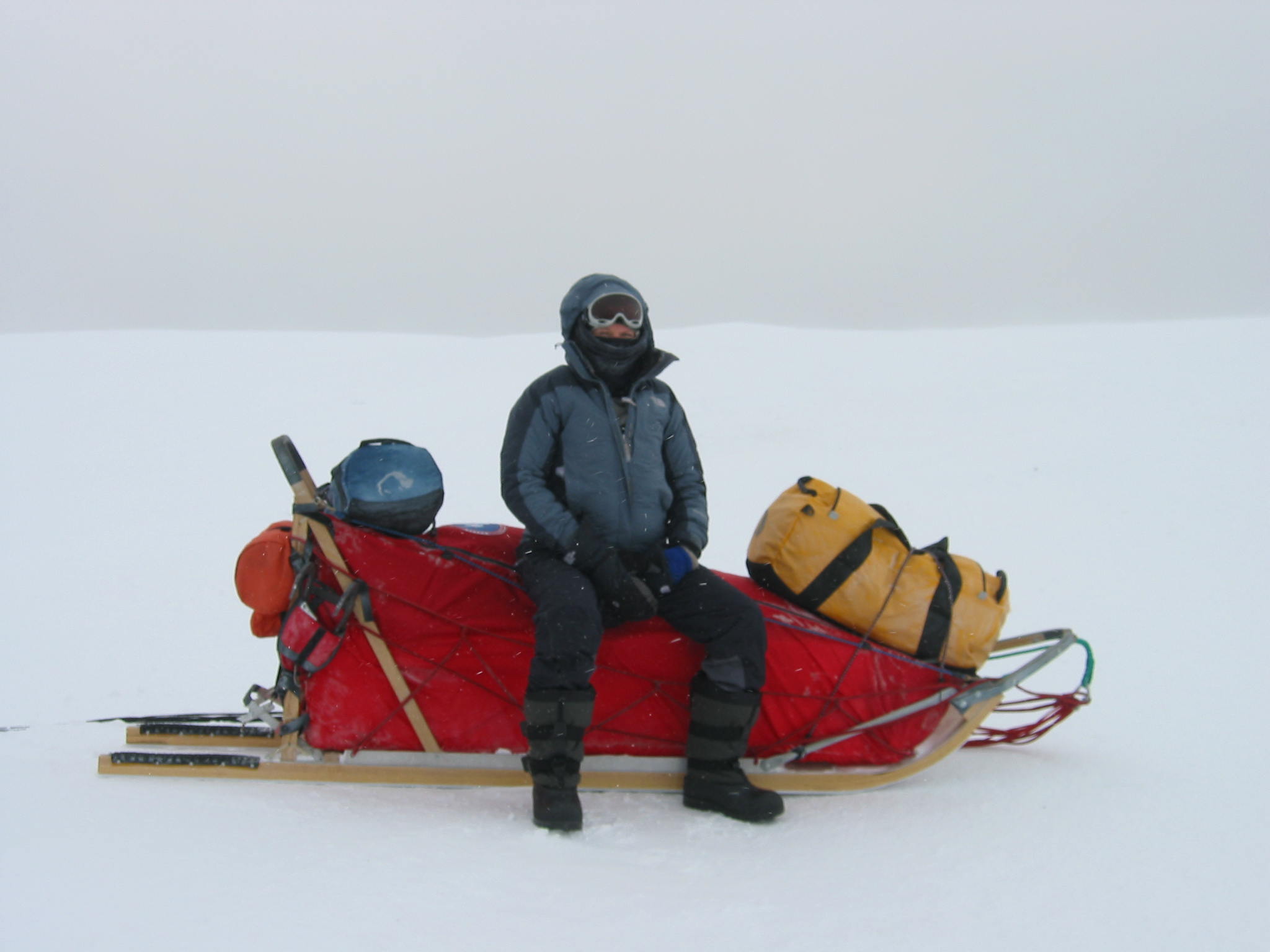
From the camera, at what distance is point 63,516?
724 cm

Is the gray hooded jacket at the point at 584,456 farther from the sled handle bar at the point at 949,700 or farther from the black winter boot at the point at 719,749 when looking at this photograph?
the sled handle bar at the point at 949,700

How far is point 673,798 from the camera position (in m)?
3.23

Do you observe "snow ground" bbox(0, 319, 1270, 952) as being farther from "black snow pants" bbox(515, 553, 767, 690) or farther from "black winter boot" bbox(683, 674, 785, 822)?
"black snow pants" bbox(515, 553, 767, 690)

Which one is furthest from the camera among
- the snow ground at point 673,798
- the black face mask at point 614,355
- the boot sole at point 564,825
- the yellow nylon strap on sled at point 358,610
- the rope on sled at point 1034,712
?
the rope on sled at point 1034,712

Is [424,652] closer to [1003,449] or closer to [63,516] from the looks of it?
[63,516]

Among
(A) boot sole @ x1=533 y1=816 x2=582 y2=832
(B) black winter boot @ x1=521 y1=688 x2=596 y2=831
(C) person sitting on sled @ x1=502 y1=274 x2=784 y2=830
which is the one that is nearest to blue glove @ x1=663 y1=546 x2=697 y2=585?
(C) person sitting on sled @ x1=502 y1=274 x2=784 y2=830

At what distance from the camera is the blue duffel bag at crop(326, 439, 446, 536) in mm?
3252

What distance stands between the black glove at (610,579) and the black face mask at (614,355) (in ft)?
1.76

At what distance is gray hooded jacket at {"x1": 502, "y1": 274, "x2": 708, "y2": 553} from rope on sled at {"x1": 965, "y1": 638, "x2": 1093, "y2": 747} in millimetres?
1375

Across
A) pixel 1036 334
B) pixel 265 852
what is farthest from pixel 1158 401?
pixel 265 852

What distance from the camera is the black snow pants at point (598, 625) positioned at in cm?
292

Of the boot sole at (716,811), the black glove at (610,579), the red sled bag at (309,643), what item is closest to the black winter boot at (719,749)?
the boot sole at (716,811)

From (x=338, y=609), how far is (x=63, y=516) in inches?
205

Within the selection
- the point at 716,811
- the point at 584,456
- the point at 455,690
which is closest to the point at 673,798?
the point at 716,811
